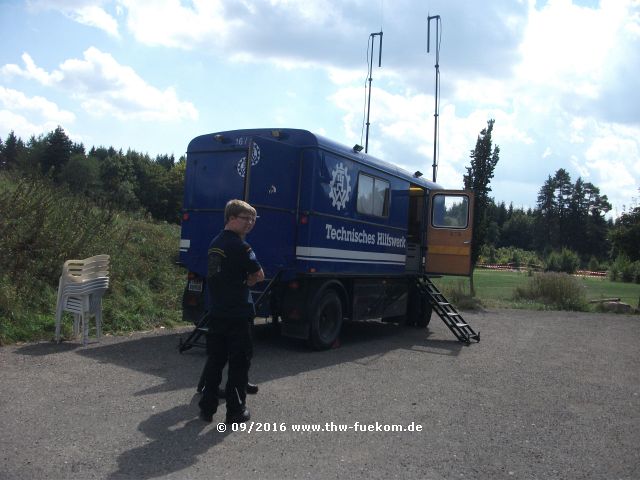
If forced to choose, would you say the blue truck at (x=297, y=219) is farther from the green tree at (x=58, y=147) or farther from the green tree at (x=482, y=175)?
the green tree at (x=58, y=147)

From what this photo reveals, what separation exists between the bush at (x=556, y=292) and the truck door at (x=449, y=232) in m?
8.69

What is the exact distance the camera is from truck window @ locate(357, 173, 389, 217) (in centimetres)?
949

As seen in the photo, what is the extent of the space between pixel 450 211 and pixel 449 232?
0.44 metres

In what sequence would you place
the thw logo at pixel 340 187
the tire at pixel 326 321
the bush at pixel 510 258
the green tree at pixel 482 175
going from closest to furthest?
Answer: 1. the tire at pixel 326 321
2. the thw logo at pixel 340 187
3. the green tree at pixel 482 175
4. the bush at pixel 510 258

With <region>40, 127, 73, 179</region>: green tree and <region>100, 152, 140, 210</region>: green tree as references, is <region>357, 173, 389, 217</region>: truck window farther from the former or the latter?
<region>40, 127, 73, 179</region>: green tree

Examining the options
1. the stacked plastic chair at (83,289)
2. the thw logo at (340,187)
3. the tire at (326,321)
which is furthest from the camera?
the thw logo at (340,187)

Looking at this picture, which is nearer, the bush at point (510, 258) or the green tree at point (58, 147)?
the green tree at point (58, 147)

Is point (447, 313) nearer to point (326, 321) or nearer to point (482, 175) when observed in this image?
point (326, 321)

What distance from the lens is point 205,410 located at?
4918 millimetres

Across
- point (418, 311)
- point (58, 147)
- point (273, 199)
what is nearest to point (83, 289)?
point (273, 199)

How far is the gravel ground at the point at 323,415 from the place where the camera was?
414cm

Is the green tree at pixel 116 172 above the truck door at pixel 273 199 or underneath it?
above

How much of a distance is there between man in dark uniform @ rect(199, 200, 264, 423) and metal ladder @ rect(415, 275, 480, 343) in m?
6.41

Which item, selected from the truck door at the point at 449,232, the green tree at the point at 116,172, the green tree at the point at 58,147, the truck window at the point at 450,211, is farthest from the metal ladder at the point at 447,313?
the green tree at the point at 58,147
